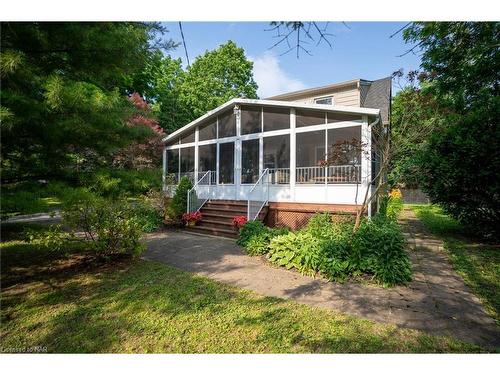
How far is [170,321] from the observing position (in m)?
3.20

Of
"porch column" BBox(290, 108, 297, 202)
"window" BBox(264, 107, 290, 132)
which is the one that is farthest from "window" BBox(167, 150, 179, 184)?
"porch column" BBox(290, 108, 297, 202)

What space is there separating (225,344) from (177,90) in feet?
88.9

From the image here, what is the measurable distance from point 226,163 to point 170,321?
8.78 m

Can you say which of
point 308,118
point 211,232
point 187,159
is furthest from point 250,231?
point 187,159

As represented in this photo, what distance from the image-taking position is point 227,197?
437 inches

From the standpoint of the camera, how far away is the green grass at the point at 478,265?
3.96 m

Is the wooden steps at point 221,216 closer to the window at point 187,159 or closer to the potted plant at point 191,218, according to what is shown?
the potted plant at point 191,218

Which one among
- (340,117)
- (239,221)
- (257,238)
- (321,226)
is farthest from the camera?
(340,117)

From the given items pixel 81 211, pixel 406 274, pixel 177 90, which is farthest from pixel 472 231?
pixel 177 90

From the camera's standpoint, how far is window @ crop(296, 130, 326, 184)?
9188mm

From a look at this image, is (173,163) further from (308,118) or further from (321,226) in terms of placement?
(321,226)

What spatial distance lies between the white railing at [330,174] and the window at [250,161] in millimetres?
1880

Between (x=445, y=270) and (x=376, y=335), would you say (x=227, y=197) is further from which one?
(x=376, y=335)

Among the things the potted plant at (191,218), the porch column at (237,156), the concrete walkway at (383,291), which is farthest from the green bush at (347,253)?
the porch column at (237,156)
